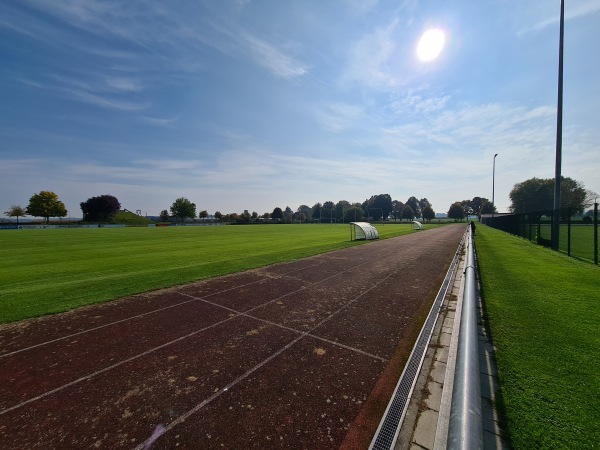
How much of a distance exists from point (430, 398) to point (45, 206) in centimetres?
12845

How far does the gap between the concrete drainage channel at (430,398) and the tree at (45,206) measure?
5038 inches

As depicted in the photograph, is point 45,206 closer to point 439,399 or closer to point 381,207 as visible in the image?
point 439,399

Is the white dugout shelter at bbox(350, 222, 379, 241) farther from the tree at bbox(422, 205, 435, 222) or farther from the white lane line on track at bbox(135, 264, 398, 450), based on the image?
the tree at bbox(422, 205, 435, 222)

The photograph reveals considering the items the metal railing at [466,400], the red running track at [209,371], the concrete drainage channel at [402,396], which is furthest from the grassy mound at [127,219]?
the metal railing at [466,400]

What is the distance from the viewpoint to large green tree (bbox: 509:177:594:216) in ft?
258

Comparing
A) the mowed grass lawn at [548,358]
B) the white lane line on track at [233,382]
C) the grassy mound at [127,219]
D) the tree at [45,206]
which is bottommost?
the white lane line on track at [233,382]

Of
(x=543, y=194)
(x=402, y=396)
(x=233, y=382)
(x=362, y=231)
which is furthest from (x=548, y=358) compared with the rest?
(x=543, y=194)

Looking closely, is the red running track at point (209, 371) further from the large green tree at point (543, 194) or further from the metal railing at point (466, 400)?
the large green tree at point (543, 194)

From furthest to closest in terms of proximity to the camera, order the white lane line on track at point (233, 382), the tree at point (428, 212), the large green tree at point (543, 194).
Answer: the tree at point (428, 212)
the large green tree at point (543, 194)
the white lane line on track at point (233, 382)

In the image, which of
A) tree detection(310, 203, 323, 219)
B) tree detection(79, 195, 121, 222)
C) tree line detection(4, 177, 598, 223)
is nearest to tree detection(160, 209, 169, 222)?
tree line detection(4, 177, 598, 223)

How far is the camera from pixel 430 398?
3160 mm

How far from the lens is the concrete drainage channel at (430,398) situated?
8.42 feet

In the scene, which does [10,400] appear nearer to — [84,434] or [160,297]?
[84,434]

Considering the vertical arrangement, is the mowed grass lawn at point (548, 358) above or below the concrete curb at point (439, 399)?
above
